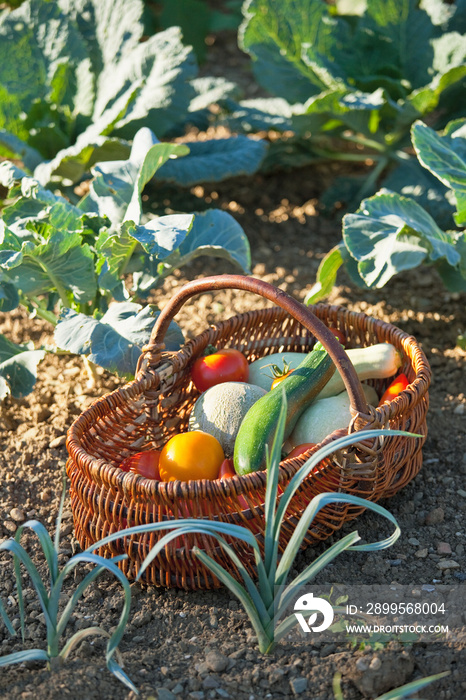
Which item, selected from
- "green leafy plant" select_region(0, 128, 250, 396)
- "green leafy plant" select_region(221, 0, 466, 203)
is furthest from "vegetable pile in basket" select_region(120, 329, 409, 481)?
"green leafy plant" select_region(221, 0, 466, 203)

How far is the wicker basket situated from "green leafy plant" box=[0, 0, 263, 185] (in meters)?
1.56

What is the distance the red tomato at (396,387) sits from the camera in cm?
243

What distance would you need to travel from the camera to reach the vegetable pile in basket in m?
2.18

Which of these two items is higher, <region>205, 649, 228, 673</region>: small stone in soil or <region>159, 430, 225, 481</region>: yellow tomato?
<region>159, 430, 225, 481</region>: yellow tomato

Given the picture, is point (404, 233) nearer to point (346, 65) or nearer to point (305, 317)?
point (305, 317)

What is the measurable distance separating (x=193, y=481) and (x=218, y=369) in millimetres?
642

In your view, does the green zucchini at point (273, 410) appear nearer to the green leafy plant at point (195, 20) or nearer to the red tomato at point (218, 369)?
the red tomato at point (218, 369)

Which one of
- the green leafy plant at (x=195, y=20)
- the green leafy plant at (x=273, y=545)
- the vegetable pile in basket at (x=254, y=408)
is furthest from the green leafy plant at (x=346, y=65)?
the green leafy plant at (x=273, y=545)

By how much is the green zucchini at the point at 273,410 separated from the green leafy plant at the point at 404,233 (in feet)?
1.94

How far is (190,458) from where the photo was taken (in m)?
2.17

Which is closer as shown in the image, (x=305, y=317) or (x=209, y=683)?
(x=209, y=683)

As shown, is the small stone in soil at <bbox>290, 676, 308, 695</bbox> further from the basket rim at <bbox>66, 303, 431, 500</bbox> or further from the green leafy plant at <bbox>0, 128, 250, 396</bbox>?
the green leafy plant at <bbox>0, 128, 250, 396</bbox>

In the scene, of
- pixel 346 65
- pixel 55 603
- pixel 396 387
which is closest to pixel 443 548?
pixel 396 387

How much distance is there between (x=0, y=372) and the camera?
2771mm
